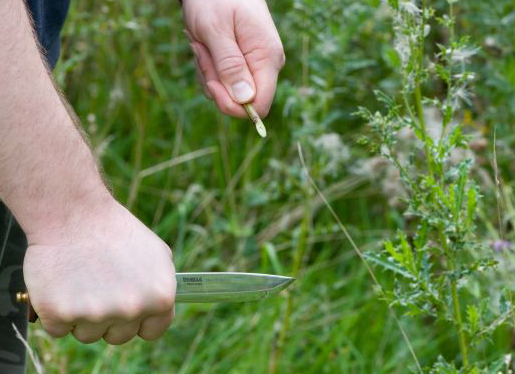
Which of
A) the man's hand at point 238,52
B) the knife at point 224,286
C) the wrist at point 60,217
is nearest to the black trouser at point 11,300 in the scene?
the knife at point 224,286

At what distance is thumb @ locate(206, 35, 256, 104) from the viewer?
148cm

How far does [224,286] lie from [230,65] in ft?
1.11

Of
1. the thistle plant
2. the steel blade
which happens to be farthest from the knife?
the thistle plant

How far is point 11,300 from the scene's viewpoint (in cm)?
166

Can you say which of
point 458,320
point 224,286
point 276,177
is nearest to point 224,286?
point 224,286

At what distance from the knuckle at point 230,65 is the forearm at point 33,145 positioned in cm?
40

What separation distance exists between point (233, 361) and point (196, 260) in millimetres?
569

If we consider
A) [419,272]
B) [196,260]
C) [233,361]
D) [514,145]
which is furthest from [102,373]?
[514,145]

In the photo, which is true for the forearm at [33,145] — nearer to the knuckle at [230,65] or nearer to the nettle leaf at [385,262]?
the knuckle at [230,65]

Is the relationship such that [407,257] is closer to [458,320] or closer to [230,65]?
[458,320]

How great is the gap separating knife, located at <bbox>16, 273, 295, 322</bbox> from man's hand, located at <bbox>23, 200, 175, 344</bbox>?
0.20 meters

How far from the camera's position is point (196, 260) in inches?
126

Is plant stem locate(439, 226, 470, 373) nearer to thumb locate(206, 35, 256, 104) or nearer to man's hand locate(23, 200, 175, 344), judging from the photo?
thumb locate(206, 35, 256, 104)

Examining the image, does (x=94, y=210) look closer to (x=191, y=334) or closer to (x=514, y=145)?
(x=191, y=334)
